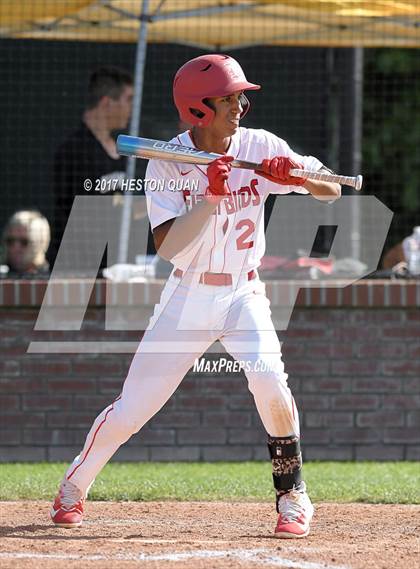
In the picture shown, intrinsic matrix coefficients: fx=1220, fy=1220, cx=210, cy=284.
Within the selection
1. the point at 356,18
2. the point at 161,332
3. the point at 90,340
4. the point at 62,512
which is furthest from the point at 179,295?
the point at 356,18

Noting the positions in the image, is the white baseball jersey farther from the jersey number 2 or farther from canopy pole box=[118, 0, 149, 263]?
canopy pole box=[118, 0, 149, 263]

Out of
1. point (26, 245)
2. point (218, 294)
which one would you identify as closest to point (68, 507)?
point (218, 294)

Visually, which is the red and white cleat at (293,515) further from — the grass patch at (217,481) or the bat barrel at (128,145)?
the bat barrel at (128,145)

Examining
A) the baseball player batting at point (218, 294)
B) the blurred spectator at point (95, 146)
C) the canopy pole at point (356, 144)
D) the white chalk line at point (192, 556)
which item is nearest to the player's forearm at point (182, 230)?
the baseball player batting at point (218, 294)

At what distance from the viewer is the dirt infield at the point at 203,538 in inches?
175

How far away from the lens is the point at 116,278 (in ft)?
26.7

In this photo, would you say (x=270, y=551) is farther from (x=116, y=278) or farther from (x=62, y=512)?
(x=116, y=278)

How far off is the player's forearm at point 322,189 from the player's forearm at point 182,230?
0.46 meters

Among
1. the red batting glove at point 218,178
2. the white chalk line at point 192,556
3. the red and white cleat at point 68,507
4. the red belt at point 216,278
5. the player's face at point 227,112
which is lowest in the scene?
the white chalk line at point 192,556

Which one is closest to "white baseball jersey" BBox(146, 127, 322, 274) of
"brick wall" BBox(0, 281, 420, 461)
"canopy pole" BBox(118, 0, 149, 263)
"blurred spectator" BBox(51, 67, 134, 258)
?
"brick wall" BBox(0, 281, 420, 461)

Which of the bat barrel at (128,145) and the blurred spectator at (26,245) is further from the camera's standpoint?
the blurred spectator at (26,245)

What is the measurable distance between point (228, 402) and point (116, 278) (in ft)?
3.64

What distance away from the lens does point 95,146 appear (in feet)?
28.1

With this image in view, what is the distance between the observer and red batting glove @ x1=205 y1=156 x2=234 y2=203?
4.84 metres
